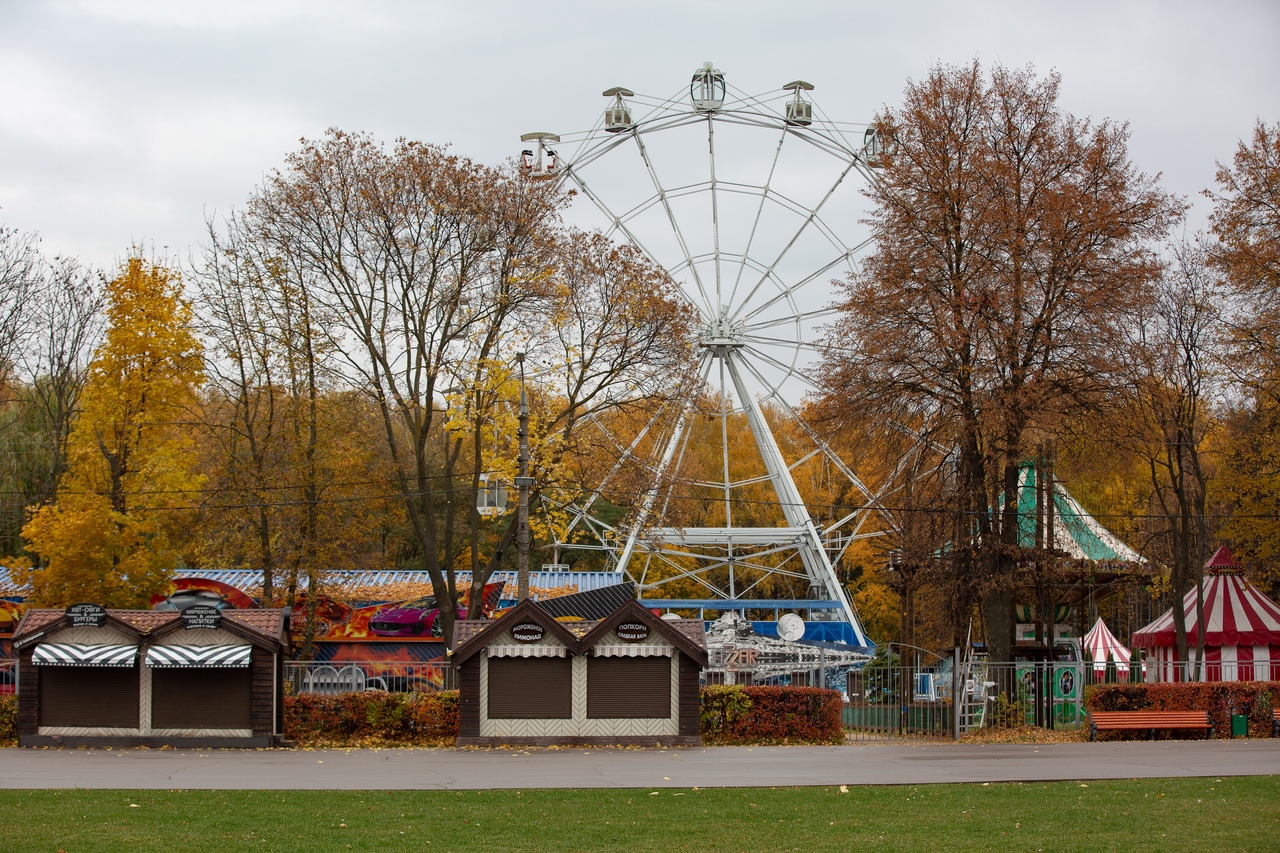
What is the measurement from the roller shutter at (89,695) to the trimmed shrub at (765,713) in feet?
35.0

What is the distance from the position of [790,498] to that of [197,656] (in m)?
21.3

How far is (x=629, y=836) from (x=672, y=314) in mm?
20969

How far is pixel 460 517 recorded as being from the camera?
47500 mm

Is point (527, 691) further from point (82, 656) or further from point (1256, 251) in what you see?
point (1256, 251)

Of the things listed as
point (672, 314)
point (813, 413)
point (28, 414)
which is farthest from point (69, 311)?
point (813, 413)

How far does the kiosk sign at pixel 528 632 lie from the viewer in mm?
23328

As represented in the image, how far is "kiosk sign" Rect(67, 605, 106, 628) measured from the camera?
906 inches

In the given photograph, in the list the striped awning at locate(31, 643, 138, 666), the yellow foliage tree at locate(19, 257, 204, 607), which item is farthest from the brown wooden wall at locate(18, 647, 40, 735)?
the yellow foliage tree at locate(19, 257, 204, 607)

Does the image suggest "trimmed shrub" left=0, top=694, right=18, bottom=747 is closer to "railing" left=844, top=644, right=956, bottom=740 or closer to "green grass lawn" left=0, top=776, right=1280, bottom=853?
"green grass lawn" left=0, top=776, right=1280, bottom=853

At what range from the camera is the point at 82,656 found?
74.6 ft

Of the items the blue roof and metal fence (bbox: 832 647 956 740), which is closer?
metal fence (bbox: 832 647 956 740)

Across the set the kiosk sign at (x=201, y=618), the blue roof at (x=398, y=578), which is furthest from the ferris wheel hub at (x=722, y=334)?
the kiosk sign at (x=201, y=618)

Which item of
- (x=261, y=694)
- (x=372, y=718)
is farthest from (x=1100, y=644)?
(x=261, y=694)

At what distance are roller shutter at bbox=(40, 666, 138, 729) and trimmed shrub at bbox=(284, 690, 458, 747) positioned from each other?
2829 mm
